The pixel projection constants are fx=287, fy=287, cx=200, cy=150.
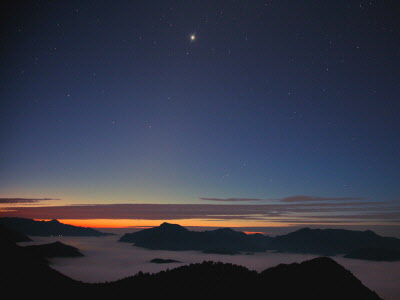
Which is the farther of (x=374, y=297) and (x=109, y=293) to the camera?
(x=374, y=297)

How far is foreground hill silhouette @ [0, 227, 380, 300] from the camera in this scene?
9206 centimetres

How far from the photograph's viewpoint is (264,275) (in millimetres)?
104750

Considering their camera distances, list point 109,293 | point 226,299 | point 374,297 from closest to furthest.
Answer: point 226,299, point 109,293, point 374,297

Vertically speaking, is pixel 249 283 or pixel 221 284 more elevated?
pixel 249 283

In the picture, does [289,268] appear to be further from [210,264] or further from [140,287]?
[140,287]

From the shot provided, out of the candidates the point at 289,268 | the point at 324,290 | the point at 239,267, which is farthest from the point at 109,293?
the point at 324,290

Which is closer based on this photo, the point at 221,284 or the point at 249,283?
the point at 221,284

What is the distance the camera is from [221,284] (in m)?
95.7

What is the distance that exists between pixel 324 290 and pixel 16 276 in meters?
122

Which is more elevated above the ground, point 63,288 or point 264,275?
point 264,275

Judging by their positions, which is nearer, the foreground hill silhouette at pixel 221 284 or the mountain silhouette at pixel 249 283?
the mountain silhouette at pixel 249 283

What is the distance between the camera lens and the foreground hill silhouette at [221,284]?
92062 mm

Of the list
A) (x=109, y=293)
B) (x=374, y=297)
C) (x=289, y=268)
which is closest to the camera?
(x=109, y=293)

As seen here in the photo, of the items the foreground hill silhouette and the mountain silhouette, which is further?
the foreground hill silhouette
